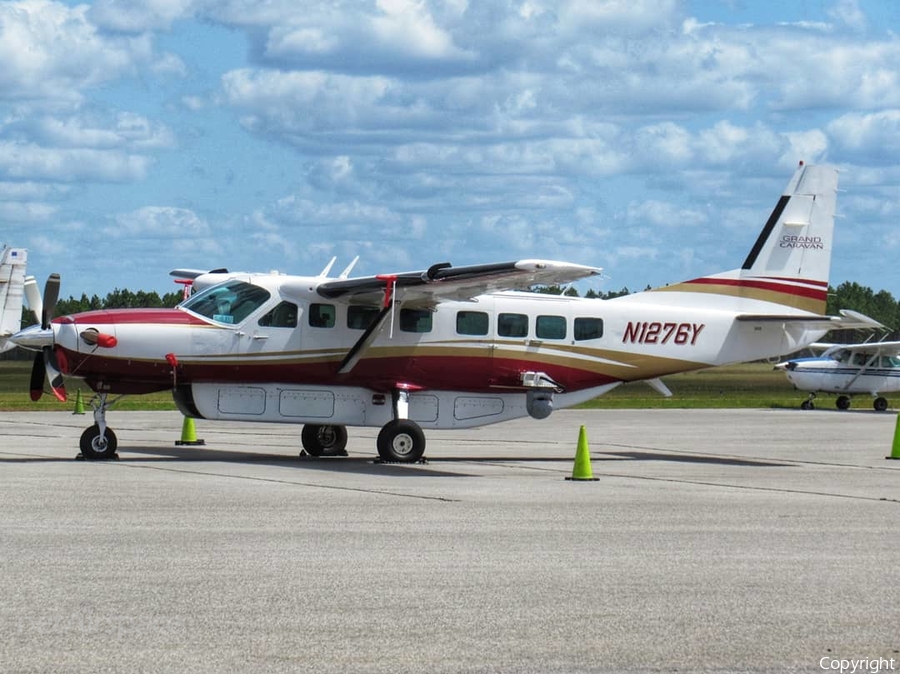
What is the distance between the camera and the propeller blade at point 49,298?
769 inches

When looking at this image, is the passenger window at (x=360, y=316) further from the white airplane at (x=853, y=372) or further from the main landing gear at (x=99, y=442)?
the white airplane at (x=853, y=372)

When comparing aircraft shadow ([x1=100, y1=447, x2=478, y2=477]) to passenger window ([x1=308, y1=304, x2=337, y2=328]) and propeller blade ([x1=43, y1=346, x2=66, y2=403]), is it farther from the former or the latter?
passenger window ([x1=308, y1=304, x2=337, y2=328])

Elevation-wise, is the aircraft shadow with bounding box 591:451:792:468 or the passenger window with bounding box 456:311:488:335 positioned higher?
the passenger window with bounding box 456:311:488:335

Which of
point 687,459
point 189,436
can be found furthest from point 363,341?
point 687,459

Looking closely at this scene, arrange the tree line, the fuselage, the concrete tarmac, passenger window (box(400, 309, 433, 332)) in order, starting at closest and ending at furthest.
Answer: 1. the concrete tarmac
2. the fuselage
3. passenger window (box(400, 309, 433, 332))
4. the tree line

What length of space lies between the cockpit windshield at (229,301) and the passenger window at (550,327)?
449 cm

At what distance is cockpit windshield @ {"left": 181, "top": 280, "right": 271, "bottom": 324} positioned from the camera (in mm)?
20141

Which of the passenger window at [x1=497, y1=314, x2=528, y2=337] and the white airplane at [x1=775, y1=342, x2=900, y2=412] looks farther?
the white airplane at [x1=775, y1=342, x2=900, y2=412]

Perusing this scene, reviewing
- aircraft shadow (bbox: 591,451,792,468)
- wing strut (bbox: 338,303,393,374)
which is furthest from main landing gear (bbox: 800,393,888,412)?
wing strut (bbox: 338,303,393,374)

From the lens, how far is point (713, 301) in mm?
22859

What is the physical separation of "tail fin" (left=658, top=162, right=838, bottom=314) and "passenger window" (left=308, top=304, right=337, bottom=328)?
6143mm

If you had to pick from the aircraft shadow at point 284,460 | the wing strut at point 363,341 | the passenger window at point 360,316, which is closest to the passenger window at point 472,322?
the passenger window at point 360,316

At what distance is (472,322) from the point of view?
2142cm

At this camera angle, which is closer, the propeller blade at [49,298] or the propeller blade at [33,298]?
the propeller blade at [49,298]
